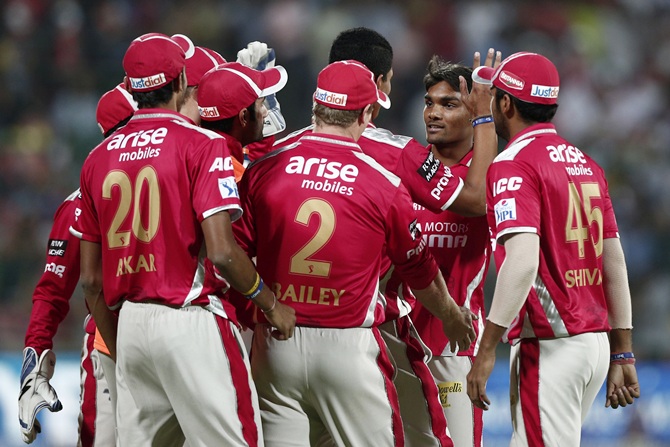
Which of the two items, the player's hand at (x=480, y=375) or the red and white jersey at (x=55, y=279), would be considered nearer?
the player's hand at (x=480, y=375)

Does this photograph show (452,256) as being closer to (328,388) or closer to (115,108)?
(328,388)

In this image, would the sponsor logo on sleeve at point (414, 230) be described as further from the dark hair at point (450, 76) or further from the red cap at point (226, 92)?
the dark hair at point (450, 76)

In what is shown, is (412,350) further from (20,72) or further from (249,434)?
(20,72)

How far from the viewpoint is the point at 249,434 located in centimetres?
477

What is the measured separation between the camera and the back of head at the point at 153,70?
496 cm

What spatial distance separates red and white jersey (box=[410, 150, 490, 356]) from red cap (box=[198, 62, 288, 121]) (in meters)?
1.36

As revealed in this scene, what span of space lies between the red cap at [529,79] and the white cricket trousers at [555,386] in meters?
1.23

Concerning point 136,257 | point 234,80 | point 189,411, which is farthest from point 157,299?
point 234,80

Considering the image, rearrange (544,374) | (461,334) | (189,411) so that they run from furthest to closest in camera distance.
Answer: (461,334) → (544,374) → (189,411)

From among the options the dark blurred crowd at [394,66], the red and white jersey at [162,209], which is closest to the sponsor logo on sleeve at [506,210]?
the red and white jersey at [162,209]

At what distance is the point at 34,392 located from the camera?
5875 mm

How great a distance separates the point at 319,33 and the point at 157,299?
10331 mm

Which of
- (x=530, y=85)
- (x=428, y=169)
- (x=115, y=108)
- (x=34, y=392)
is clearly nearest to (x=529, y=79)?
(x=530, y=85)

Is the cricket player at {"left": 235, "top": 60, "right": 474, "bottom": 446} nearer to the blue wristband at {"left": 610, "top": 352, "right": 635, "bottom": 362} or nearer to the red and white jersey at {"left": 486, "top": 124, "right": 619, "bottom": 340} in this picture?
the red and white jersey at {"left": 486, "top": 124, "right": 619, "bottom": 340}
